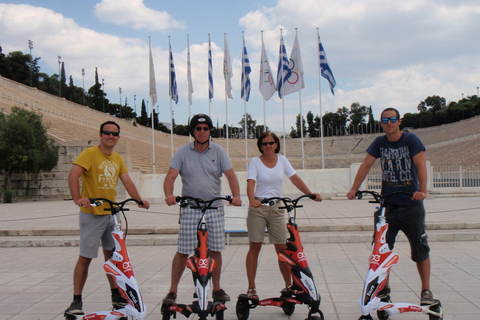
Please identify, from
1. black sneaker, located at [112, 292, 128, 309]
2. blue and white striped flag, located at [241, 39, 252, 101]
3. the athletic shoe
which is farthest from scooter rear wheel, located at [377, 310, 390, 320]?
blue and white striped flag, located at [241, 39, 252, 101]

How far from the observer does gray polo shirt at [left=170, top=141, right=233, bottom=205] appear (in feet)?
12.4

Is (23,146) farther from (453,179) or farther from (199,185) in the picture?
(453,179)

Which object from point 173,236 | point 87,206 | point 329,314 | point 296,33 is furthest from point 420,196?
point 296,33

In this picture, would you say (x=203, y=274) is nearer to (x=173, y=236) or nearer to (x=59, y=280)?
(x=59, y=280)

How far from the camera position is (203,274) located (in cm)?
325

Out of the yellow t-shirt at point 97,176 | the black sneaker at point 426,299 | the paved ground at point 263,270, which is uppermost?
the yellow t-shirt at point 97,176

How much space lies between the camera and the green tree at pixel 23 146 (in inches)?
745

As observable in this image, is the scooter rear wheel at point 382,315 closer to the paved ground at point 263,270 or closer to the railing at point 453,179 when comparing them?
the paved ground at point 263,270

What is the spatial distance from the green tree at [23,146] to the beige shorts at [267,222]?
18140mm

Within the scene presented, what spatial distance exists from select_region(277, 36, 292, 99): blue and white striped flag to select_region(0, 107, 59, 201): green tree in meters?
12.1

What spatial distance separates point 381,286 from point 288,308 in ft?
3.08

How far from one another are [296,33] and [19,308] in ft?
59.0

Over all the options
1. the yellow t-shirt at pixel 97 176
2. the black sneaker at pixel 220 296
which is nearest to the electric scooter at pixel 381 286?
the black sneaker at pixel 220 296

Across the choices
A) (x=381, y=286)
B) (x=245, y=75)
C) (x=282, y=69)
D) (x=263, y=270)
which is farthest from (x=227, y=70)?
(x=381, y=286)
